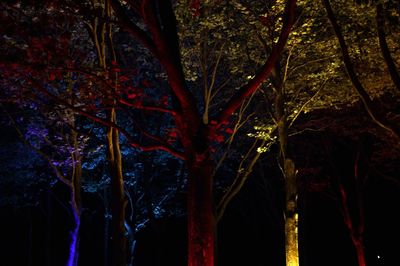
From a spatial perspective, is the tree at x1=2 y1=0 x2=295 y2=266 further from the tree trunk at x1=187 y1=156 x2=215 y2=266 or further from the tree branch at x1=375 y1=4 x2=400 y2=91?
the tree branch at x1=375 y1=4 x2=400 y2=91

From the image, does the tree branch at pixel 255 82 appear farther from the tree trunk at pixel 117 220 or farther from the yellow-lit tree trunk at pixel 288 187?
the yellow-lit tree trunk at pixel 288 187

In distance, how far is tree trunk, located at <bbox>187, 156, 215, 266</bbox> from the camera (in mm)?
6746

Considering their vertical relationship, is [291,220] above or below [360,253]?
above

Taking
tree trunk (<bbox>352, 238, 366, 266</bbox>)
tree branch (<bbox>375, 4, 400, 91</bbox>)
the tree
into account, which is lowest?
tree trunk (<bbox>352, 238, 366, 266</bbox>)

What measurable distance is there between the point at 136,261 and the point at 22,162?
17.4 m

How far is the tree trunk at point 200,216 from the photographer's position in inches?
266

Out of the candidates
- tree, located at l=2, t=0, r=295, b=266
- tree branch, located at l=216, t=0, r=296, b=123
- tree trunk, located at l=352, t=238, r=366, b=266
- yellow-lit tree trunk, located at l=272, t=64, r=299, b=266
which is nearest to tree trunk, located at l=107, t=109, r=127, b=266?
tree, located at l=2, t=0, r=295, b=266

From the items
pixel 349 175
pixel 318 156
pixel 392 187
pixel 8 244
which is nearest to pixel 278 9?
pixel 318 156

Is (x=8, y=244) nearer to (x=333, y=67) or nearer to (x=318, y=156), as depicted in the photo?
(x=318, y=156)

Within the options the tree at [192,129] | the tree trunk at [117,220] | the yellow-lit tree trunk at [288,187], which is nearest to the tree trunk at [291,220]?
the yellow-lit tree trunk at [288,187]

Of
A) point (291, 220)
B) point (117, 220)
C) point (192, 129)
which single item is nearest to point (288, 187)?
point (291, 220)

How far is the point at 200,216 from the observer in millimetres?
6855

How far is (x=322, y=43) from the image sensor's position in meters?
14.7

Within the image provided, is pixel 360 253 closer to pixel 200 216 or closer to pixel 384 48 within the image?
pixel 384 48
